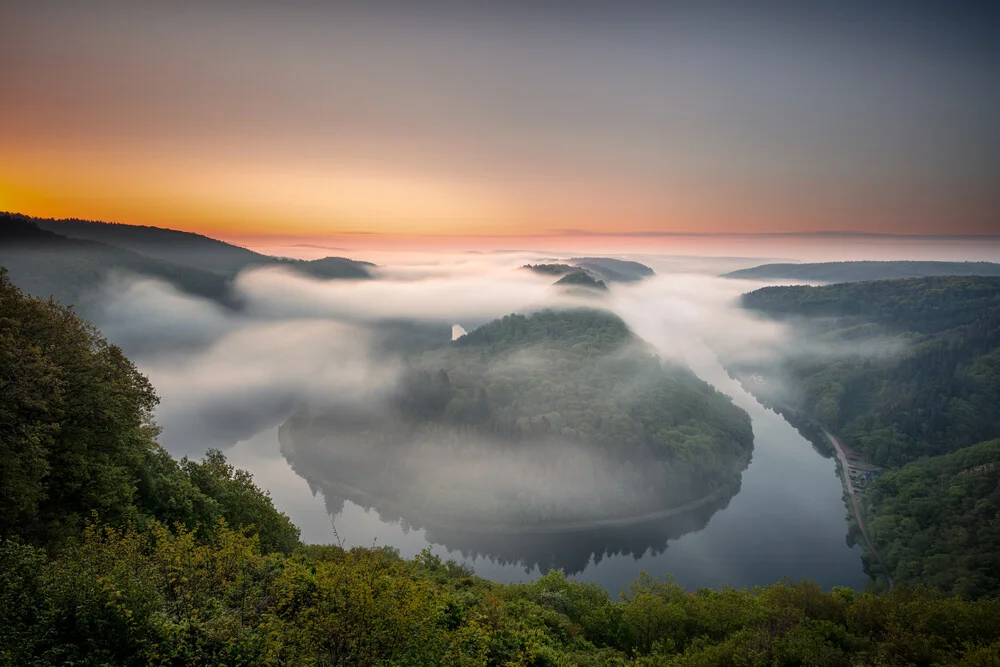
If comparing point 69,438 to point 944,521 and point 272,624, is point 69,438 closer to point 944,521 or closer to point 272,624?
point 272,624

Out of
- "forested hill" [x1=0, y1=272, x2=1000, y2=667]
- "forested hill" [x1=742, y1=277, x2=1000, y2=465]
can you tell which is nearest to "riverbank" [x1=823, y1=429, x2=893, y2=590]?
"forested hill" [x1=742, y1=277, x2=1000, y2=465]

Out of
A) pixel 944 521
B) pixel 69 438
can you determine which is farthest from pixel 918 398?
pixel 69 438

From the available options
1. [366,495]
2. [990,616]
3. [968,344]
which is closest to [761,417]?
[968,344]

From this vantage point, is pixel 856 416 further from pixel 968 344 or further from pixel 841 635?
pixel 841 635

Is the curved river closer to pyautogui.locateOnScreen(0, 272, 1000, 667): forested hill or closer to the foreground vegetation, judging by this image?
the foreground vegetation

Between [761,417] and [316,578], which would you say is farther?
[761,417]

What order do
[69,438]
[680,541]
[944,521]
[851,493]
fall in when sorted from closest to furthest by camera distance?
1. [69,438]
2. [944,521]
3. [680,541]
4. [851,493]
